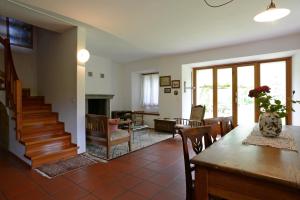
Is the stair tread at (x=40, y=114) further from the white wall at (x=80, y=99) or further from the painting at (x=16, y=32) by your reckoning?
the painting at (x=16, y=32)

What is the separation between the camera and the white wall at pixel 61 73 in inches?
136

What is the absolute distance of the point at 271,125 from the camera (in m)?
1.61

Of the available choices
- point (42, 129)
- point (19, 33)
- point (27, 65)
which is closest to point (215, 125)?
point (42, 129)

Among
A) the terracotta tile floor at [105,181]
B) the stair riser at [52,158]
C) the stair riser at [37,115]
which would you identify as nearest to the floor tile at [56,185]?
the terracotta tile floor at [105,181]

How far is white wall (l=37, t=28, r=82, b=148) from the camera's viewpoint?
3.44 m

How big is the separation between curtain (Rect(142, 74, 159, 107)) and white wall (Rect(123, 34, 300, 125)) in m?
0.48

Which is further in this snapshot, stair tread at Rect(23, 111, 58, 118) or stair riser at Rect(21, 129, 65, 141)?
stair tread at Rect(23, 111, 58, 118)

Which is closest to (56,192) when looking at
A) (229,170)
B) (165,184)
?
(165,184)

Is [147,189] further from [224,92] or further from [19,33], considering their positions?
[19,33]

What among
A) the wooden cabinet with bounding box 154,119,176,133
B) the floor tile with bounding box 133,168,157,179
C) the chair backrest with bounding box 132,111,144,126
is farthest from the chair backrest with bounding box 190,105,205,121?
the floor tile with bounding box 133,168,157,179

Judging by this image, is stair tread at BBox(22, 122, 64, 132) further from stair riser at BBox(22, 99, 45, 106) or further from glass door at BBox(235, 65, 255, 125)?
glass door at BBox(235, 65, 255, 125)

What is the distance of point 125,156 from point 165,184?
1.21 metres

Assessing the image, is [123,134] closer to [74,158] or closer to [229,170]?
[74,158]

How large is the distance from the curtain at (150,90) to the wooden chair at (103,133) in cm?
299
